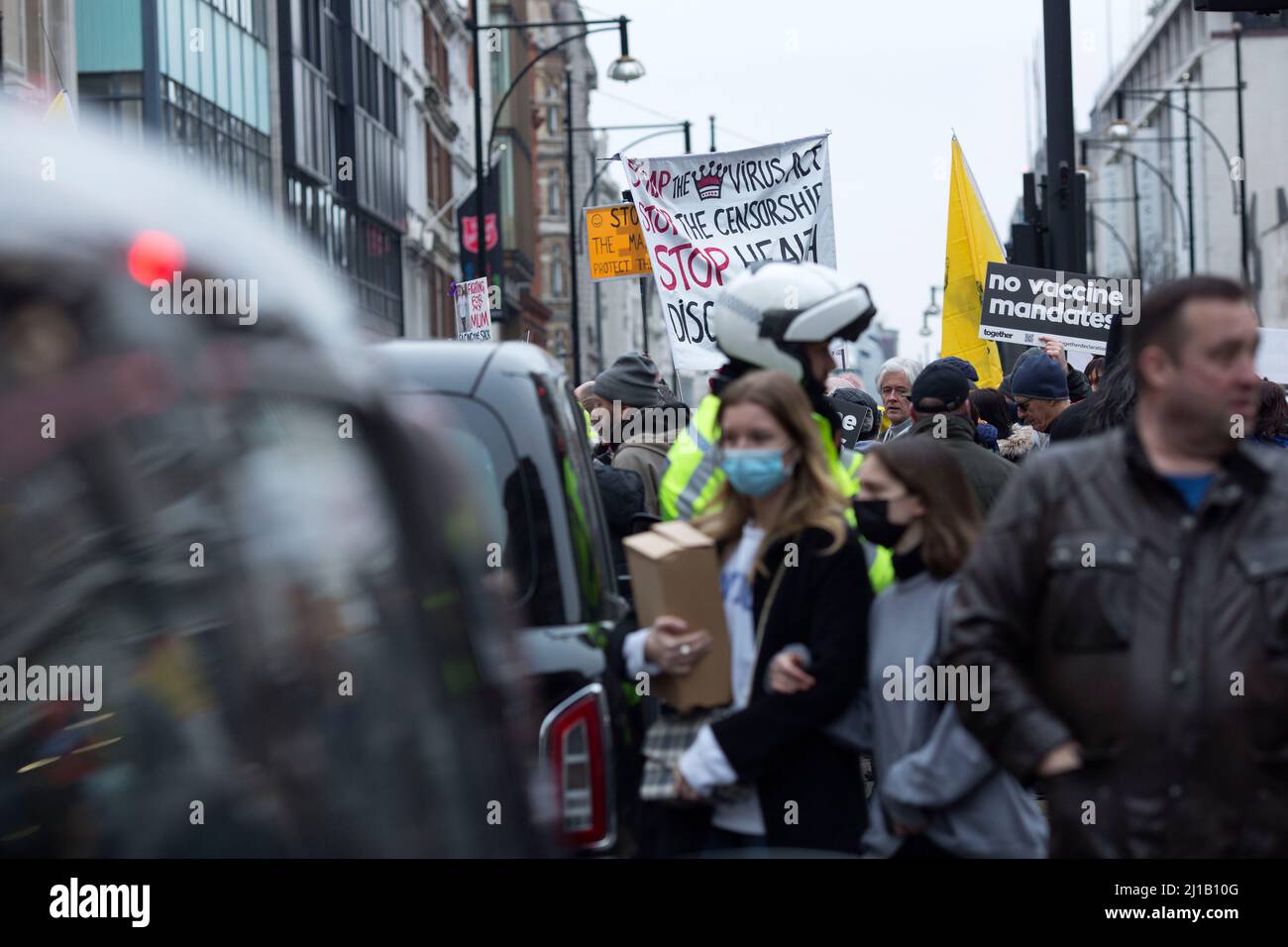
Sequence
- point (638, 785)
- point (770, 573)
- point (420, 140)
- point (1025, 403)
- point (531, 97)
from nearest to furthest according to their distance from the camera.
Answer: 1. point (770, 573)
2. point (638, 785)
3. point (1025, 403)
4. point (420, 140)
5. point (531, 97)

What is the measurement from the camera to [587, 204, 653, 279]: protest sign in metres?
14.6

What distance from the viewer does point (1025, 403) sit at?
9391mm

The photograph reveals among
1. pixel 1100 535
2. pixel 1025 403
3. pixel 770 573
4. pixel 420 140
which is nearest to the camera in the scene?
pixel 1100 535

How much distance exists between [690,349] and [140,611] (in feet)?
29.9

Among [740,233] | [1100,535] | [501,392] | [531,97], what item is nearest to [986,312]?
[740,233]

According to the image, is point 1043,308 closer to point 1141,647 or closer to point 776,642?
point 776,642

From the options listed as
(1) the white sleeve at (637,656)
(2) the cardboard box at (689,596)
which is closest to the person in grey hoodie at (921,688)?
(2) the cardboard box at (689,596)

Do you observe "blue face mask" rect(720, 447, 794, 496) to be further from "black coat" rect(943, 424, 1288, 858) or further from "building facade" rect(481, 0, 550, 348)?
"building facade" rect(481, 0, 550, 348)

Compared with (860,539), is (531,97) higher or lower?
higher

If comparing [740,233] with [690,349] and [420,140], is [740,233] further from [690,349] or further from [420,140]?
[420,140]

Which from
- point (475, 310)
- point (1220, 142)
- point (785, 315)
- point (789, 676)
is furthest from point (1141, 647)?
point (1220, 142)

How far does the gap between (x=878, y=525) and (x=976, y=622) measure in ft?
2.77

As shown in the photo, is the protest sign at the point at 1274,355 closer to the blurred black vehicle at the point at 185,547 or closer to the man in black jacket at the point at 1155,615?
the man in black jacket at the point at 1155,615

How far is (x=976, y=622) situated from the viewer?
3299 millimetres
